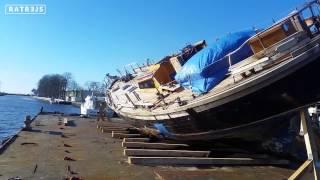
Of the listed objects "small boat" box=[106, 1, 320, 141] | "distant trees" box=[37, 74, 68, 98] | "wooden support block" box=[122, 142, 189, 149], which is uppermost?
"distant trees" box=[37, 74, 68, 98]

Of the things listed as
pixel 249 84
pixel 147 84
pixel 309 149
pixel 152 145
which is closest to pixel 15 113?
pixel 147 84

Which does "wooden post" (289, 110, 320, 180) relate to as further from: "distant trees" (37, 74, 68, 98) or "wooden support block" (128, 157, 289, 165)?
"distant trees" (37, 74, 68, 98)

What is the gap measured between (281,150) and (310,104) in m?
2.07

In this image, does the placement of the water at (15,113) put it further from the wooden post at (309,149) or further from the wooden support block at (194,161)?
the wooden post at (309,149)

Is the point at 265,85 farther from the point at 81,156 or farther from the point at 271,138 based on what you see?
the point at 81,156

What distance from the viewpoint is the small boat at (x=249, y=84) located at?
9.66 m

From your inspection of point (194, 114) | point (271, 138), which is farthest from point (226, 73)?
point (271, 138)

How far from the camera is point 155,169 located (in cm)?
967

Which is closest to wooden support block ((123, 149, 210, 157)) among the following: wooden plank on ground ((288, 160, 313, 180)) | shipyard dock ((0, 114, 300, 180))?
shipyard dock ((0, 114, 300, 180))

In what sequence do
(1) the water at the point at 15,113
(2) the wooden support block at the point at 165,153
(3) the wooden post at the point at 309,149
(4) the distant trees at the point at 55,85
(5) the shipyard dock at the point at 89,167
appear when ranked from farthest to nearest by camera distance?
(4) the distant trees at the point at 55,85, (1) the water at the point at 15,113, (2) the wooden support block at the point at 165,153, (5) the shipyard dock at the point at 89,167, (3) the wooden post at the point at 309,149

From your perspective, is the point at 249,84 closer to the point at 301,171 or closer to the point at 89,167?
the point at 301,171

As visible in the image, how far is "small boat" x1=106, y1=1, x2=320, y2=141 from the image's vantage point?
380 inches

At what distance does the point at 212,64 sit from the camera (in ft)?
37.4

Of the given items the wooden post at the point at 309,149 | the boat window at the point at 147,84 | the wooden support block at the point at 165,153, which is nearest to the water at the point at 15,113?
the boat window at the point at 147,84
